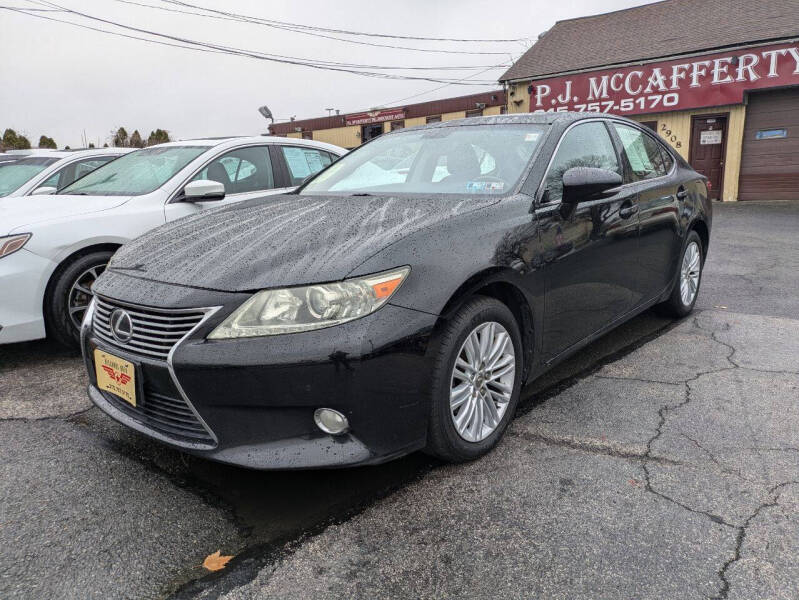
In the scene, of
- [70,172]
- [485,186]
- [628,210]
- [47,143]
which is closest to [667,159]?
[628,210]

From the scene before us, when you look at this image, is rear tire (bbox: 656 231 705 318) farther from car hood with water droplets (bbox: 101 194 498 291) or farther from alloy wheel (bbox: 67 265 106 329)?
alloy wheel (bbox: 67 265 106 329)

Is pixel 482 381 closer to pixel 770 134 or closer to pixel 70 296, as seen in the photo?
pixel 70 296

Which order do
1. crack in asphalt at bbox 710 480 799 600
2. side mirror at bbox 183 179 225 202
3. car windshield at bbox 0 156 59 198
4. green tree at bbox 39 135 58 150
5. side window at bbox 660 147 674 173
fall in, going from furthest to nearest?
green tree at bbox 39 135 58 150 → car windshield at bbox 0 156 59 198 → side window at bbox 660 147 674 173 → side mirror at bbox 183 179 225 202 → crack in asphalt at bbox 710 480 799 600

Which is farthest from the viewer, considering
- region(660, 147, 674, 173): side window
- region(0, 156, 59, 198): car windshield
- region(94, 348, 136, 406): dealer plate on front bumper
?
region(0, 156, 59, 198): car windshield

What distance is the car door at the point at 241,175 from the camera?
4951 millimetres

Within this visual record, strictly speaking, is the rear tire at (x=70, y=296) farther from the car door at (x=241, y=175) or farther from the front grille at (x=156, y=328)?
the front grille at (x=156, y=328)

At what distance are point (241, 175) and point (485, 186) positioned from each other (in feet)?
9.27

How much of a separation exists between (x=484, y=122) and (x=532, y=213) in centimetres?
98

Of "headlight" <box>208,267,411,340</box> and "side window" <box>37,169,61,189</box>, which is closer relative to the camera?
"headlight" <box>208,267,411,340</box>

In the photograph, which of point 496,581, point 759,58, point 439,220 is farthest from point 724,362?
point 759,58

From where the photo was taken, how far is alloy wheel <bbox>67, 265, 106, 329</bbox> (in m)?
4.17

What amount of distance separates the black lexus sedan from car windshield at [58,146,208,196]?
1.77 meters

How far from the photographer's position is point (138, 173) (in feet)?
16.7

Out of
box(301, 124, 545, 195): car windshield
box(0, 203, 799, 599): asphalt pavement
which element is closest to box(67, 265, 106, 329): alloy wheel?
box(0, 203, 799, 599): asphalt pavement
